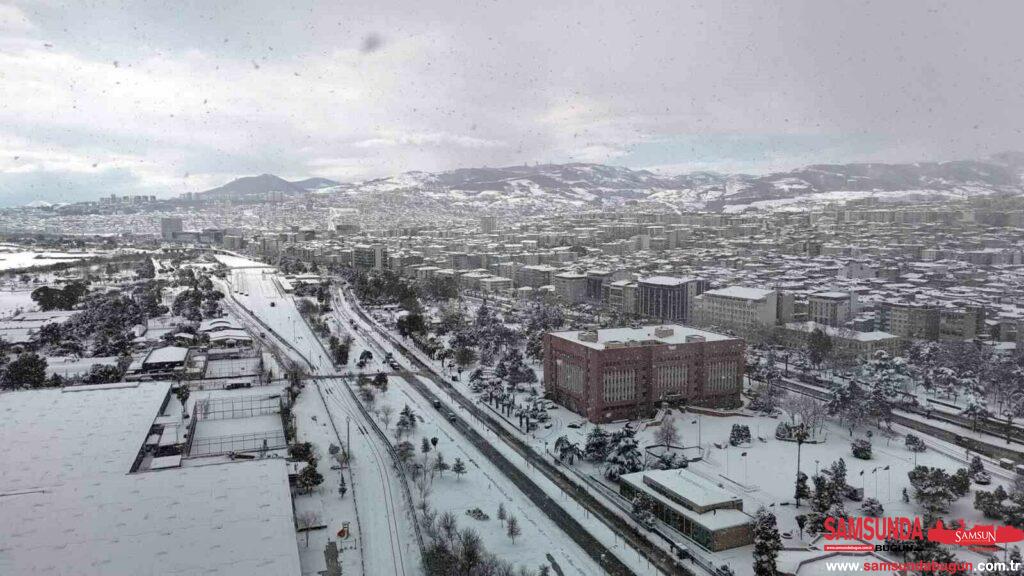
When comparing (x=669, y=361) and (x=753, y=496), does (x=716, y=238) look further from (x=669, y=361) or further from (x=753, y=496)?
(x=753, y=496)

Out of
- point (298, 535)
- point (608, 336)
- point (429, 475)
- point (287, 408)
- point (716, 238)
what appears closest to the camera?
point (298, 535)

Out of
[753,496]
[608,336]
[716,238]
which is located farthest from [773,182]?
[753,496]

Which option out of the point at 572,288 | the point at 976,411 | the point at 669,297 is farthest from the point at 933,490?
the point at 572,288

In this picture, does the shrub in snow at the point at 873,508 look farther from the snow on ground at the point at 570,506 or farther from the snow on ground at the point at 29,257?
the snow on ground at the point at 29,257

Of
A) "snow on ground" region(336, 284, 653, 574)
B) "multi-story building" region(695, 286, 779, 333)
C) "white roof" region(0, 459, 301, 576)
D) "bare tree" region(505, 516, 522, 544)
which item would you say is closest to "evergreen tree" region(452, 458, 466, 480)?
"snow on ground" region(336, 284, 653, 574)

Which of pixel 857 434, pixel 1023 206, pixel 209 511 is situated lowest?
pixel 857 434

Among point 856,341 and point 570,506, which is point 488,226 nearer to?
point 856,341
